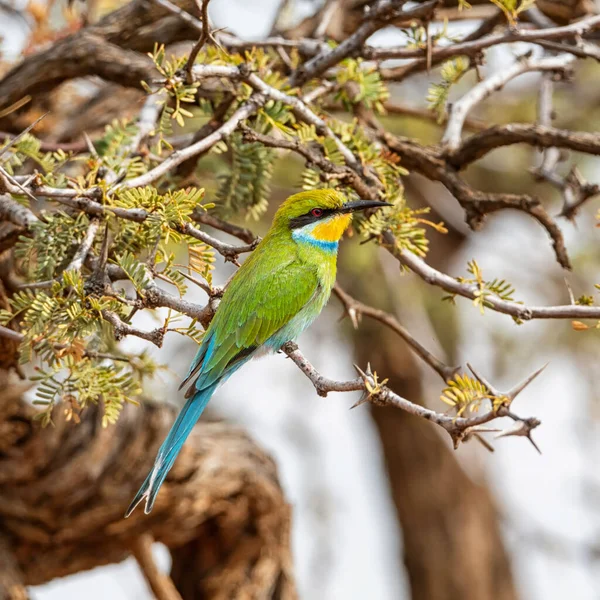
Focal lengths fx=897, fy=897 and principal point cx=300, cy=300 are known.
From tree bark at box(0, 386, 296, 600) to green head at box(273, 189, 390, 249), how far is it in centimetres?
96

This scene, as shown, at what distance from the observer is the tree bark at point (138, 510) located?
3.21 m

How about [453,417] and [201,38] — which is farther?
[201,38]

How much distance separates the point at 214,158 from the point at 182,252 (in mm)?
2434

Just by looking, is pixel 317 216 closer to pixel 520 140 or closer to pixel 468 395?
pixel 520 140

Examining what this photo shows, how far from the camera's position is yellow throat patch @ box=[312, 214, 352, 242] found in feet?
9.09

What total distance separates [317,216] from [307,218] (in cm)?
7

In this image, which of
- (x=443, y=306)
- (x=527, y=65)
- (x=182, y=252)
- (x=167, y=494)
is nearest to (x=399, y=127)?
(x=443, y=306)

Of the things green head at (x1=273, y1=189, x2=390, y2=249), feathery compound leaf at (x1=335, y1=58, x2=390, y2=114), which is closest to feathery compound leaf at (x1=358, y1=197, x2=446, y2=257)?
green head at (x1=273, y1=189, x2=390, y2=249)

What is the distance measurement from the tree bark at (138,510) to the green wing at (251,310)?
91 cm

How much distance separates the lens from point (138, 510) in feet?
11.1

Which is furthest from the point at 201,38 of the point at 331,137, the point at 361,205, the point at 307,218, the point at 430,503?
the point at 430,503

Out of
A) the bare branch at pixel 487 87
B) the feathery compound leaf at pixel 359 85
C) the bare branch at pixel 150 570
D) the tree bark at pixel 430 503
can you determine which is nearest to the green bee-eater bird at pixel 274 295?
the feathery compound leaf at pixel 359 85

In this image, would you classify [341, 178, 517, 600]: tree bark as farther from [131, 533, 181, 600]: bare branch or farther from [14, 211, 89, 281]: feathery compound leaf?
[14, 211, 89, 281]: feathery compound leaf

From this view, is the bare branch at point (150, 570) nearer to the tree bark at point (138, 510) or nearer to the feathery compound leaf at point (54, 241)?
the tree bark at point (138, 510)
